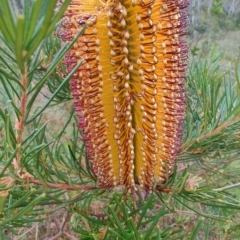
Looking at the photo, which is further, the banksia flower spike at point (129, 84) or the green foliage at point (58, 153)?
the banksia flower spike at point (129, 84)

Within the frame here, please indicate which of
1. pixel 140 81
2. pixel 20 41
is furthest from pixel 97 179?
pixel 20 41

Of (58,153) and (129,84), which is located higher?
(129,84)

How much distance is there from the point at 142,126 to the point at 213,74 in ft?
1.28

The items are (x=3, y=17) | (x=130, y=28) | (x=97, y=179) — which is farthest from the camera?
(x=97, y=179)

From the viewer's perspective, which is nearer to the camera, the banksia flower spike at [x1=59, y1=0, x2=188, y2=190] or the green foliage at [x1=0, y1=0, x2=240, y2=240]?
the green foliage at [x1=0, y1=0, x2=240, y2=240]

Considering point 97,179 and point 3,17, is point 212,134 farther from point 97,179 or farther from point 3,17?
point 3,17

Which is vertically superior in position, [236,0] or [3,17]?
[3,17]

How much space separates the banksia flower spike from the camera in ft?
1.54

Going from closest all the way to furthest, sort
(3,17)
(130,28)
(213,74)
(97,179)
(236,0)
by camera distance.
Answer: (3,17)
(130,28)
(97,179)
(213,74)
(236,0)

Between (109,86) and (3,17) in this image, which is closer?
(3,17)

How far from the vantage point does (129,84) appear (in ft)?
1.65

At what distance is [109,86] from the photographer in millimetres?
505

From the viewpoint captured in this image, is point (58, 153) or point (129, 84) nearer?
point (129, 84)

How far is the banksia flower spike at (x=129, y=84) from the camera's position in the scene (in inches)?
18.5
